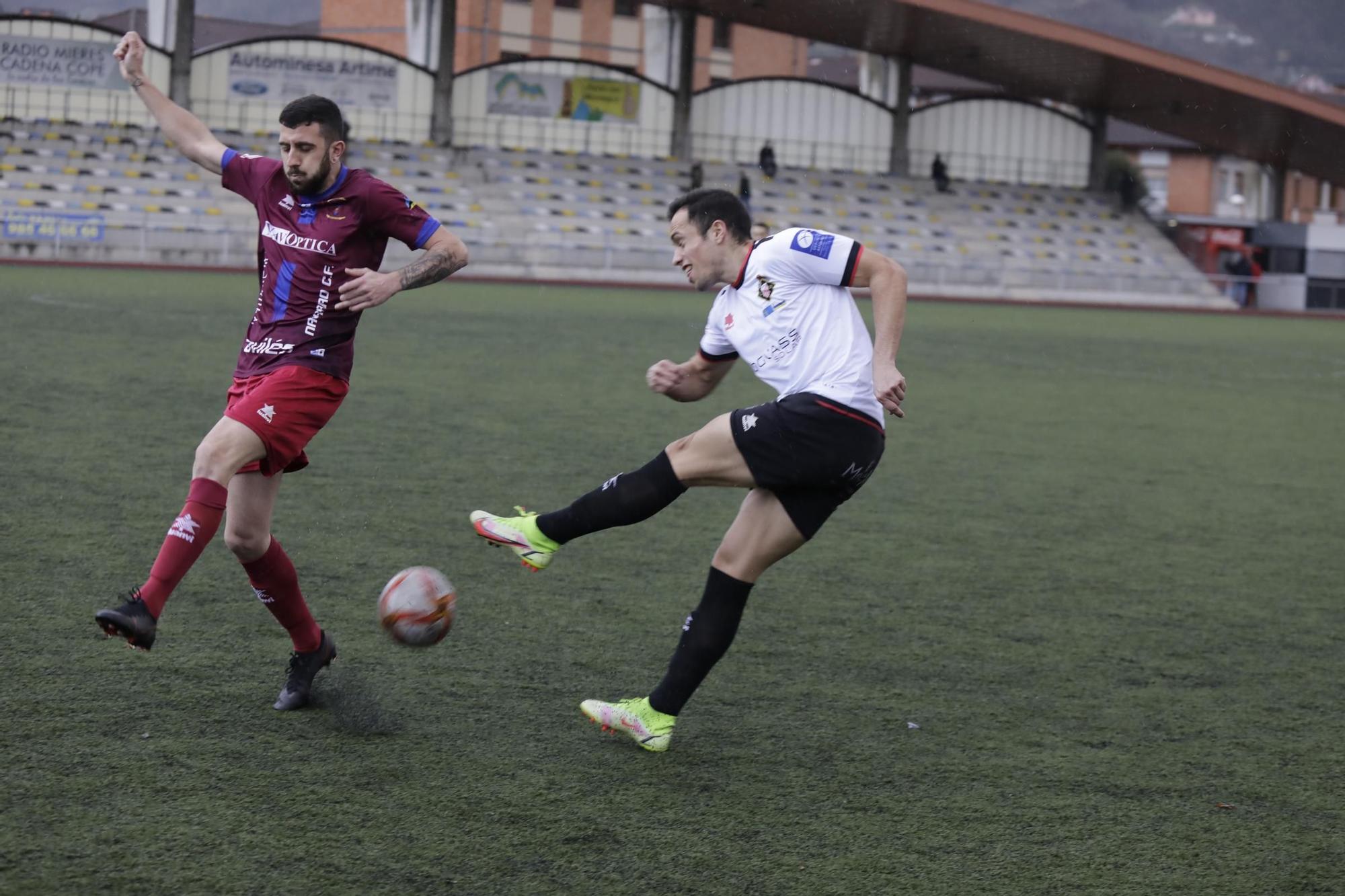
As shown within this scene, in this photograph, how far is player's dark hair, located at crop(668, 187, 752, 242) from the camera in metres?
4.44

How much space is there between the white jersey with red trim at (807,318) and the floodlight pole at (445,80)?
1438 inches

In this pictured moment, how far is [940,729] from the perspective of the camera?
4.66 metres

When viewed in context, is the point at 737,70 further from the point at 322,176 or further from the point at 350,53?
the point at 322,176

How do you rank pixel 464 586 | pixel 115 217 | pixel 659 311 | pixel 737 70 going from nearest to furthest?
pixel 464 586, pixel 659 311, pixel 115 217, pixel 737 70

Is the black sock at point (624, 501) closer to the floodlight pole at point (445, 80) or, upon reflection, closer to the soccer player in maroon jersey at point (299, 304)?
the soccer player in maroon jersey at point (299, 304)

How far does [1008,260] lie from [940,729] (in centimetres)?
3769

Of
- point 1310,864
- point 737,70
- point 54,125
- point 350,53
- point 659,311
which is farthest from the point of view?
point 737,70

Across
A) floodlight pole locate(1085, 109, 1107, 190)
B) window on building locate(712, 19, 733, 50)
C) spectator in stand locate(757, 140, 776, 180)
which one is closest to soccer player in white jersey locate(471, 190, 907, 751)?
spectator in stand locate(757, 140, 776, 180)

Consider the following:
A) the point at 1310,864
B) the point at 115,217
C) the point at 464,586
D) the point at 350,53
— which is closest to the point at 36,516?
the point at 464,586

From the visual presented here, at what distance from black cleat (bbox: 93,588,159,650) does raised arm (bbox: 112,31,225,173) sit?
153 cm

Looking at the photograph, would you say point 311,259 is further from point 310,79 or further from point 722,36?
point 722,36

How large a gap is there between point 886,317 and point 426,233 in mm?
1470

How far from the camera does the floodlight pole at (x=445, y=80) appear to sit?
129 ft

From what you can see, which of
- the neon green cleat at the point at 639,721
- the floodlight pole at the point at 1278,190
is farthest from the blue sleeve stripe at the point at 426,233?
the floodlight pole at the point at 1278,190
